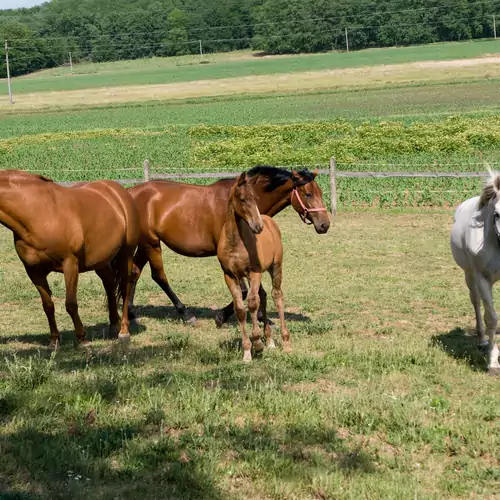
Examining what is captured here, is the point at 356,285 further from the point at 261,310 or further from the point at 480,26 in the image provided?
the point at 480,26

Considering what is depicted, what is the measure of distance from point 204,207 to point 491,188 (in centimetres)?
470

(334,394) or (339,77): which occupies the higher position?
(339,77)

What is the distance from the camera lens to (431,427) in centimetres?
613

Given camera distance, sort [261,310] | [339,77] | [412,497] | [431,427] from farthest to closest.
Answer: [339,77]
[261,310]
[431,427]
[412,497]

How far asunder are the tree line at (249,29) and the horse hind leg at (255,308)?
130 metres

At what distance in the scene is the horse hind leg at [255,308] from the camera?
860cm

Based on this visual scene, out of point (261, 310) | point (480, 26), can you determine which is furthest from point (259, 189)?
point (480, 26)

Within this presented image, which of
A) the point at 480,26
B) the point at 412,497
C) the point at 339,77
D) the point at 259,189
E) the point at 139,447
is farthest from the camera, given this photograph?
the point at 480,26

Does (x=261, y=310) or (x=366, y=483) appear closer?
(x=366, y=483)

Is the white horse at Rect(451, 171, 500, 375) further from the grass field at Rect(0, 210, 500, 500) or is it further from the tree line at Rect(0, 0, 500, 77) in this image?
the tree line at Rect(0, 0, 500, 77)

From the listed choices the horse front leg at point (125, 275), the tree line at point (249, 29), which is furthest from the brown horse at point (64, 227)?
A: the tree line at point (249, 29)

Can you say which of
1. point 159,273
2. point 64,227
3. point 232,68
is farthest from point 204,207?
point 232,68

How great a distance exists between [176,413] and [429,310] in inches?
257

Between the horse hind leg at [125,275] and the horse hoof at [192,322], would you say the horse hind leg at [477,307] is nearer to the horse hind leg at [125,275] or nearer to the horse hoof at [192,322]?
the horse hoof at [192,322]
